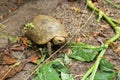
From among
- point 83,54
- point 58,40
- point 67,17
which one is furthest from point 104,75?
point 67,17

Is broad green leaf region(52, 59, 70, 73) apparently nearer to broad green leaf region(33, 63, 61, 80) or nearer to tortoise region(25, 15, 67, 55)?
broad green leaf region(33, 63, 61, 80)

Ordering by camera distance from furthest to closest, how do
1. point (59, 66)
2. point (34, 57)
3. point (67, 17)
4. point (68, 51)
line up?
point (67, 17) → point (68, 51) → point (34, 57) → point (59, 66)

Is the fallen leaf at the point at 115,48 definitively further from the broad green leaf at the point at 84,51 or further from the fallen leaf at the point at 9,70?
the fallen leaf at the point at 9,70

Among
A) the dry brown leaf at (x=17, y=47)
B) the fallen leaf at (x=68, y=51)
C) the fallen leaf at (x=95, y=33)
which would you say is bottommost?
the fallen leaf at (x=68, y=51)

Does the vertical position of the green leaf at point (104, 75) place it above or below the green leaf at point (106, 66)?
below

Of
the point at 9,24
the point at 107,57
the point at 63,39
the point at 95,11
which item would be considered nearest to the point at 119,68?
the point at 107,57

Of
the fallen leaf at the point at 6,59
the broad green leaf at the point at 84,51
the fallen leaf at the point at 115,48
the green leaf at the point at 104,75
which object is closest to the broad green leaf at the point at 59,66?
the broad green leaf at the point at 84,51

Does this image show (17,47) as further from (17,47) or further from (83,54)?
(83,54)

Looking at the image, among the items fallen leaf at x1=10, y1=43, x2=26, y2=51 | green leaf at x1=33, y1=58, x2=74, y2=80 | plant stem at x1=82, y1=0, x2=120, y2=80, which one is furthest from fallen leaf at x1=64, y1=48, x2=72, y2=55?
fallen leaf at x1=10, y1=43, x2=26, y2=51
